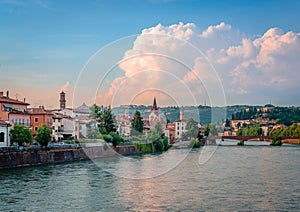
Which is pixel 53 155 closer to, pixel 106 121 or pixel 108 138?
pixel 108 138

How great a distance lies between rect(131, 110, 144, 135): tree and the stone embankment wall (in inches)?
384

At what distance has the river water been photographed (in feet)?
53.3

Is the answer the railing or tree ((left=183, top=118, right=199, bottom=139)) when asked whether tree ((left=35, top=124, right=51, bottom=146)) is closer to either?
the railing

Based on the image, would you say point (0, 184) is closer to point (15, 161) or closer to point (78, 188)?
point (78, 188)

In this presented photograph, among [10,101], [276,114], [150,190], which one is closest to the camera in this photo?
[150,190]

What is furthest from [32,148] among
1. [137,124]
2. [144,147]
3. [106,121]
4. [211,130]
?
[211,130]

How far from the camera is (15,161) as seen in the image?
28.6 meters

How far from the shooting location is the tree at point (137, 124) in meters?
55.2

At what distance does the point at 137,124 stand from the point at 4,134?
25.9 metres

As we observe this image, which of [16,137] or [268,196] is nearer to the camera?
[268,196]

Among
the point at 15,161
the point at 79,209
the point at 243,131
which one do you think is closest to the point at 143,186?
the point at 79,209

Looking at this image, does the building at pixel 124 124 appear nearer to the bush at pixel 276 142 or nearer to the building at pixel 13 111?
the building at pixel 13 111

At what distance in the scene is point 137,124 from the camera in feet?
185

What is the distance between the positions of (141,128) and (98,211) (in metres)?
41.8
